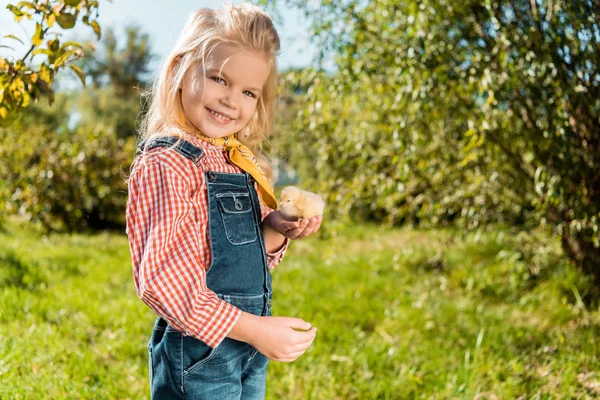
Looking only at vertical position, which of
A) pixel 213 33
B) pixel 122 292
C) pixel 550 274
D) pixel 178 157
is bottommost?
pixel 122 292

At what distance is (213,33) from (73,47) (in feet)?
2.48

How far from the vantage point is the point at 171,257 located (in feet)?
4.17

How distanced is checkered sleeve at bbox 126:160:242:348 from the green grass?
4.00 feet

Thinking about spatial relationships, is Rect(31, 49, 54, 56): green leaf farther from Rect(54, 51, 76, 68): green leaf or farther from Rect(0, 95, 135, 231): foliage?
Rect(0, 95, 135, 231): foliage

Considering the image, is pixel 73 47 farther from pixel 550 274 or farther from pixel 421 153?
pixel 550 274

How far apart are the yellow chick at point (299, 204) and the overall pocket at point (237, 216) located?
0.33 ft

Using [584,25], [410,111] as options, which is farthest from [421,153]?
[584,25]

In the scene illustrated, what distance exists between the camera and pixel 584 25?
8.45 ft

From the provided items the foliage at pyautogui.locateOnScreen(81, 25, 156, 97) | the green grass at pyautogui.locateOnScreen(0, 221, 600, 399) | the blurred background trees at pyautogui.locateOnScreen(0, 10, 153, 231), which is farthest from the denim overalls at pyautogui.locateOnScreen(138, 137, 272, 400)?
the foliage at pyautogui.locateOnScreen(81, 25, 156, 97)

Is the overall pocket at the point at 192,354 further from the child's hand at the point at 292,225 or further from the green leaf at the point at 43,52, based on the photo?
the green leaf at the point at 43,52

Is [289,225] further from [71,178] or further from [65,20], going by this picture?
[71,178]

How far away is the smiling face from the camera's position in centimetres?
144

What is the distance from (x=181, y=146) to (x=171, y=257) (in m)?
0.27

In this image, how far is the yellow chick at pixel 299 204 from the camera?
154cm
